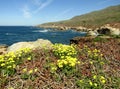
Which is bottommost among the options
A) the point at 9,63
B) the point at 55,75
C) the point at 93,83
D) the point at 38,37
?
the point at 38,37

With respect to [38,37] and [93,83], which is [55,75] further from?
[38,37]

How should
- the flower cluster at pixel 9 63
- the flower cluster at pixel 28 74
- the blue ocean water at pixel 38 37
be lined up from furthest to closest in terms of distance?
1. the blue ocean water at pixel 38 37
2. the flower cluster at pixel 9 63
3. the flower cluster at pixel 28 74

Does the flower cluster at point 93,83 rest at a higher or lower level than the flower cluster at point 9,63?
lower

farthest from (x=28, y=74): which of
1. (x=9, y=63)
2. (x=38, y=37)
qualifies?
(x=38, y=37)

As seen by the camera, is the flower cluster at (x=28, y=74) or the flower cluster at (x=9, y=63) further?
the flower cluster at (x=9, y=63)

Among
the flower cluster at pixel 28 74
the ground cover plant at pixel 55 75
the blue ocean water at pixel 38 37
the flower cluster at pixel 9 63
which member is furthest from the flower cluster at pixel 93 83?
the blue ocean water at pixel 38 37

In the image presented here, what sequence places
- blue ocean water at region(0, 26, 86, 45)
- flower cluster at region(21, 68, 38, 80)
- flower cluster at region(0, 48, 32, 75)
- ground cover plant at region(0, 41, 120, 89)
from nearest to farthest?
ground cover plant at region(0, 41, 120, 89) < flower cluster at region(21, 68, 38, 80) < flower cluster at region(0, 48, 32, 75) < blue ocean water at region(0, 26, 86, 45)

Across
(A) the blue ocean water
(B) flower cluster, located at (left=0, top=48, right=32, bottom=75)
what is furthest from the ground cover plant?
(A) the blue ocean water

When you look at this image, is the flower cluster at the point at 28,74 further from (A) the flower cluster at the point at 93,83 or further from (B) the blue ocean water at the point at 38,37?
(B) the blue ocean water at the point at 38,37

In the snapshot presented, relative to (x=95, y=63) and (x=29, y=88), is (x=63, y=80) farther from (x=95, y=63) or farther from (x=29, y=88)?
(x=95, y=63)

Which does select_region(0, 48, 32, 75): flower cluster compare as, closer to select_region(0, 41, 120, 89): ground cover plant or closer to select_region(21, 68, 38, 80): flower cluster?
select_region(0, 41, 120, 89): ground cover plant

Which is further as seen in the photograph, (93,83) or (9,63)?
(9,63)

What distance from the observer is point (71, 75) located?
250 inches

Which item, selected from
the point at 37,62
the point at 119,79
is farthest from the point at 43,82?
the point at 119,79
